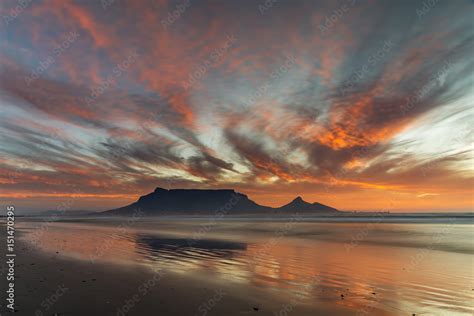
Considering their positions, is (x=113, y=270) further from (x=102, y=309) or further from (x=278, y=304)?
(x=278, y=304)

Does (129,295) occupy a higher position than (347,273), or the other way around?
(347,273)

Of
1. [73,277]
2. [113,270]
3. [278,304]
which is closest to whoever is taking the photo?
[278,304]

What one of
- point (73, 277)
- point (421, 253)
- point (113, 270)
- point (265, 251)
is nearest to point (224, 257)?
point (265, 251)

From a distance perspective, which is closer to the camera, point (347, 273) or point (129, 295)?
point (129, 295)

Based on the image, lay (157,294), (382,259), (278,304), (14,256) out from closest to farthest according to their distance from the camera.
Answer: (278,304)
(157,294)
(14,256)
(382,259)

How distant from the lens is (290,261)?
66.7ft

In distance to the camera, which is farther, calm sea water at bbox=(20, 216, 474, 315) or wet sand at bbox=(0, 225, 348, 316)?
calm sea water at bbox=(20, 216, 474, 315)

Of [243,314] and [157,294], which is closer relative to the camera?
[243,314]

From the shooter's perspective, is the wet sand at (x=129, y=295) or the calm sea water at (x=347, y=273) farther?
the calm sea water at (x=347, y=273)

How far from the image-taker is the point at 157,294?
40.0 feet

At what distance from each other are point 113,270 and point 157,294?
18.2 feet

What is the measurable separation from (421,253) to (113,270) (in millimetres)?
21567

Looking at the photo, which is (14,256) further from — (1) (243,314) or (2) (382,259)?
(2) (382,259)

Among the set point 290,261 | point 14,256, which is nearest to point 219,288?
point 290,261
